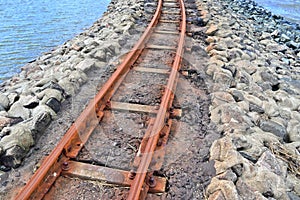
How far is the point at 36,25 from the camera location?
11.4m

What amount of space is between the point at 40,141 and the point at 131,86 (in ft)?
5.32

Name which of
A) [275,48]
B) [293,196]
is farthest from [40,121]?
[275,48]

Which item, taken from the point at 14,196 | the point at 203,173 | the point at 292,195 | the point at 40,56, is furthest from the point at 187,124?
the point at 40,56

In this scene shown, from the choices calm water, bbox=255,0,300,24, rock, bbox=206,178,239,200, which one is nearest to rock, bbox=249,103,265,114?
rock, bbox=206,178,239,200

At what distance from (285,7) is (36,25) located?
11942 millimetres

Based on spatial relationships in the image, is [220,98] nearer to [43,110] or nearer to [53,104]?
[53,104]

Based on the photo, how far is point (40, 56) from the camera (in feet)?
28.2

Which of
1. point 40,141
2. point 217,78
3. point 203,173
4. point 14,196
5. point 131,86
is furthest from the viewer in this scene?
point 217,78

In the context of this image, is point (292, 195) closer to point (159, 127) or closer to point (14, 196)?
point (159, 127)

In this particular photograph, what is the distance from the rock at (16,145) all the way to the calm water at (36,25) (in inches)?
166

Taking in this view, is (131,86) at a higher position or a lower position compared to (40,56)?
higher

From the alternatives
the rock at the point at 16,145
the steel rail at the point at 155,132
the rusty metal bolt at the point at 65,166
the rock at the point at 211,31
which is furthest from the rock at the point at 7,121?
the rock at the point at 211,31

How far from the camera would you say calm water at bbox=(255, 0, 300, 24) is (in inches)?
587

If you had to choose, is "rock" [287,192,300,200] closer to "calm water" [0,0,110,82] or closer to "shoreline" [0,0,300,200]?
"shoreline" [0,0,300,200]
